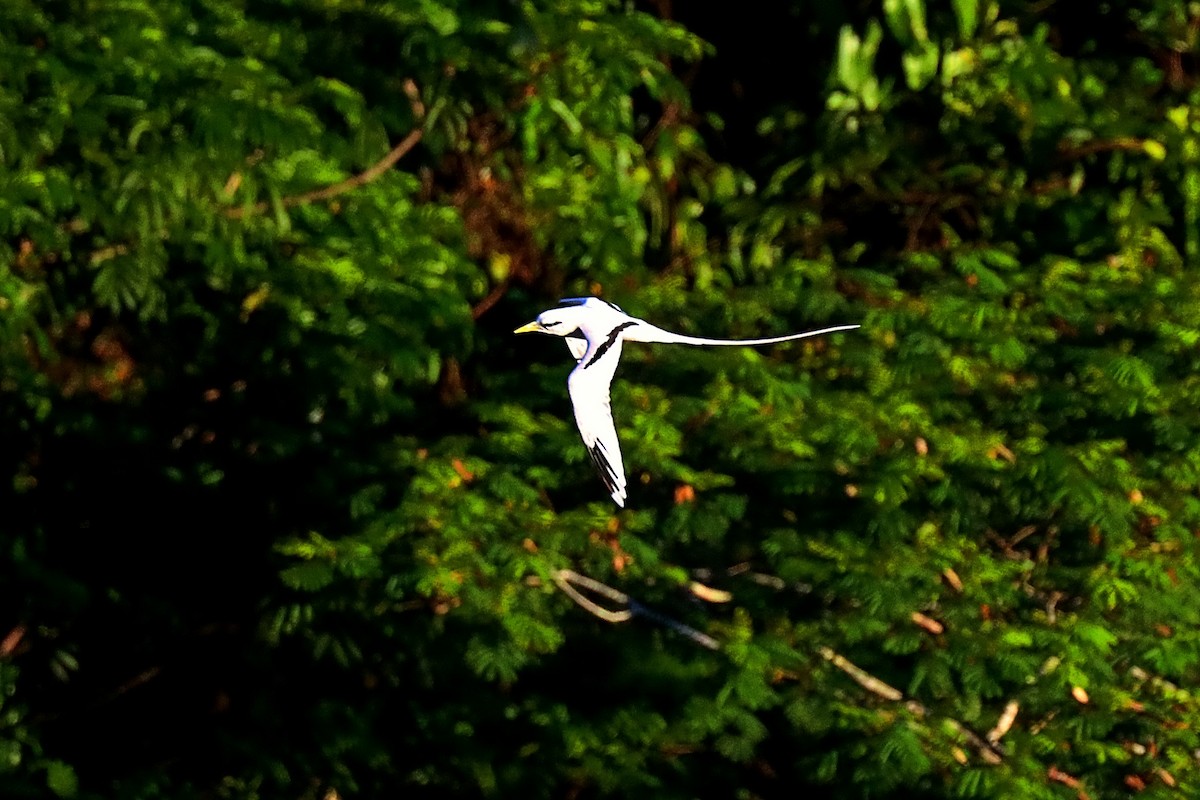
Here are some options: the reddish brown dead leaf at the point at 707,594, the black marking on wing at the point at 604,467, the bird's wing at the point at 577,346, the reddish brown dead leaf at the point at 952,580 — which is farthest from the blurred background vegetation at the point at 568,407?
the black marking on wing at the point at 604,467

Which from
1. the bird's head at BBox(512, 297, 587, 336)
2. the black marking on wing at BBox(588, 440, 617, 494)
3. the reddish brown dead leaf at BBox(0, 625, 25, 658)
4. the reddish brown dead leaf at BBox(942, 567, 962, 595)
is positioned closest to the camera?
the black marking on wing at BBox(588, 440, 617, 494)

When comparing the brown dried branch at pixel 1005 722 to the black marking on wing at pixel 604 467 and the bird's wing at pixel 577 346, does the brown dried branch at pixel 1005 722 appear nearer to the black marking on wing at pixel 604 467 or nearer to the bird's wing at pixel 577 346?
the bird's wing at pixel 577 346

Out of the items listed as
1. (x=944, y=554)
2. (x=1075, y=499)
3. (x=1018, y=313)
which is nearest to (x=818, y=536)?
(x=944, y=554)

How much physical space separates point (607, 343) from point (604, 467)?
5.9 inches

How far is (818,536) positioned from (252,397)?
1611 millimetres

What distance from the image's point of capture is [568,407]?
4.00 m

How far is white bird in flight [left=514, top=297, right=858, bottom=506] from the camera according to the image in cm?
176

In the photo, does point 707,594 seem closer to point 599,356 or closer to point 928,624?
point 928,624

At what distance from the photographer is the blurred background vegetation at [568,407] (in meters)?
3.59

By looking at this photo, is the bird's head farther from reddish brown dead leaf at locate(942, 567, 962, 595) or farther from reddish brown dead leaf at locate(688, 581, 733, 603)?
reddish brown dead leaf at locate(688, 581, 733, 603)

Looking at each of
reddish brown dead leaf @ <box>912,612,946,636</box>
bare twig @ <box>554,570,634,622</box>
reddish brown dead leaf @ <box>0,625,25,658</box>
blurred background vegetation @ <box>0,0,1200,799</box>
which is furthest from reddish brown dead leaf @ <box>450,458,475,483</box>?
reddish brown dead leaf @ <box>0,625,25,658</box>

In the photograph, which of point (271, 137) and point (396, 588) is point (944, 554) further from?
point (271, 137)

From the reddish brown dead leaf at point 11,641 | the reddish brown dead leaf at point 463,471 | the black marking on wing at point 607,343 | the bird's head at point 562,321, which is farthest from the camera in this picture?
the reddish brown dead leaf at point 11,641

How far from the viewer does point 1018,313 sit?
13.0 ft
